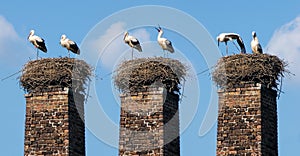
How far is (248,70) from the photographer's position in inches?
1458

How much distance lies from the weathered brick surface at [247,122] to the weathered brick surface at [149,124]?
3.69 ft

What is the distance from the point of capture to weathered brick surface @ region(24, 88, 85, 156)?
37.3 m

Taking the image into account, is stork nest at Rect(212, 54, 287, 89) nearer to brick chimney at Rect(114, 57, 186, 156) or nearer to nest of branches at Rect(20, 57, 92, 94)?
brick chimney at Rect(114, 57, 186, 156)

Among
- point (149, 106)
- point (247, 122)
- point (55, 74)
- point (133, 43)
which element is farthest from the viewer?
point (133, 43)

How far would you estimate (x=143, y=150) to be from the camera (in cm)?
3688

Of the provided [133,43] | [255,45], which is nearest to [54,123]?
[133,43]

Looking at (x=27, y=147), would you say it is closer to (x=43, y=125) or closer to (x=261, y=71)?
(x=43, y=125)

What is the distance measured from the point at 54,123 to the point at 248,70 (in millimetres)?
4582

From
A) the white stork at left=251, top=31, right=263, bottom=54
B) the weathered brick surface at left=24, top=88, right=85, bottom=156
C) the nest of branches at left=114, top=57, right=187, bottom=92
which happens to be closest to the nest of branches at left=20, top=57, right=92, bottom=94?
the weathered brick surface at left=24, top=88, right=85, bottom=156


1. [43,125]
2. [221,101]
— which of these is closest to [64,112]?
[43,125]

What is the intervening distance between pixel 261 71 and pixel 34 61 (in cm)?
533

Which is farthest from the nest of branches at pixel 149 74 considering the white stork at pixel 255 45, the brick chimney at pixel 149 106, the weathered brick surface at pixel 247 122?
the white stork at pixel 255 45

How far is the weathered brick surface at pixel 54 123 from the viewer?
122 ft

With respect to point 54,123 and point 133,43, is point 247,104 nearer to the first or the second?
point 133,43
